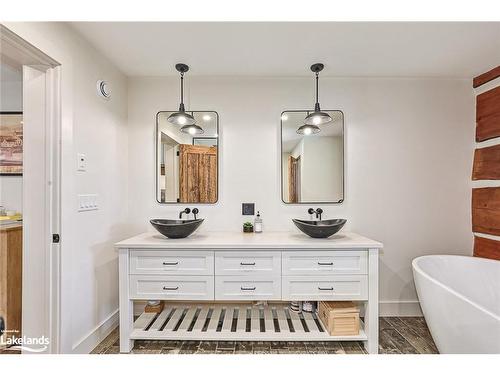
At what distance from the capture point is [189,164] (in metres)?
2.59

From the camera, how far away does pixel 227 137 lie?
2.61 meters

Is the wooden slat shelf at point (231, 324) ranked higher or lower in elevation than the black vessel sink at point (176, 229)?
lower

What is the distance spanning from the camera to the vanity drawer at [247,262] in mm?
1953

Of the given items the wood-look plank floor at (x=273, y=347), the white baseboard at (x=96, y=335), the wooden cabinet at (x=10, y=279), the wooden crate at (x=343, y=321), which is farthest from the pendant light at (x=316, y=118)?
the wooden cabinet at (x=10, y=279)

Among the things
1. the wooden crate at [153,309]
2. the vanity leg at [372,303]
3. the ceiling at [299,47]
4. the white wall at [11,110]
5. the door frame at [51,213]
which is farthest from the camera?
the white wall at [11,110]

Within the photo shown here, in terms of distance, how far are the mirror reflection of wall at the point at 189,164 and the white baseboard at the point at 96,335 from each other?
112 cm

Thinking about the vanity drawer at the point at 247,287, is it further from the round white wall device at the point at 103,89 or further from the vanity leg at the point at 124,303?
the round white wall device at the point at 103,89

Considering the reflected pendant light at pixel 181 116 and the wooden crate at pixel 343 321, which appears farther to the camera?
the reflected pendant light at pixel 181 116

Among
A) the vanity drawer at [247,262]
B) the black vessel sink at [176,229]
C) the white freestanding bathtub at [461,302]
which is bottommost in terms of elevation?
the white freestanding bathtub at [461,302]

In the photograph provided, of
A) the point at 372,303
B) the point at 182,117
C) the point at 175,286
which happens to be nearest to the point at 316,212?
the point at 372,303

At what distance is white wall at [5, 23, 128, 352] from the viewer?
1733mm
